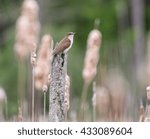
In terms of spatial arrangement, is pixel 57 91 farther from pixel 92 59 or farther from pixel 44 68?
pixel 92 59

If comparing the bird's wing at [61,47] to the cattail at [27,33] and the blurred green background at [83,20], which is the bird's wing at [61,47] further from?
the blurred green background at [83,20]

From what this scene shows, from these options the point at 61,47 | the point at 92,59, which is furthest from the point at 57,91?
the point at 92,59

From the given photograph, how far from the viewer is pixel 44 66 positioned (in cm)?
A: 404

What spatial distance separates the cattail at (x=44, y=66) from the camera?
3977 millimetres

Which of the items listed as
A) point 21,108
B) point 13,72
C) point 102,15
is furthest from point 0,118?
point 102,15

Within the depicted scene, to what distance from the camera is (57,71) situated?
383 cm

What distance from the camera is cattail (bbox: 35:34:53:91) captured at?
3.98 m

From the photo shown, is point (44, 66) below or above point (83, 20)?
below

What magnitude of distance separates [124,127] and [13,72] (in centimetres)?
879

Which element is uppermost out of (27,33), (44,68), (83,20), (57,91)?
(83,20)

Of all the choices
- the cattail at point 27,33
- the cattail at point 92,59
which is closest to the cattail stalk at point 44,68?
the cattail at point 27,33

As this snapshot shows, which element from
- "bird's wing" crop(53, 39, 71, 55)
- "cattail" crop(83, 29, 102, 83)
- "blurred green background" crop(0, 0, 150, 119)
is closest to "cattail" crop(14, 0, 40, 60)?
"bird's wing" crop(53, 39, 71, 55)

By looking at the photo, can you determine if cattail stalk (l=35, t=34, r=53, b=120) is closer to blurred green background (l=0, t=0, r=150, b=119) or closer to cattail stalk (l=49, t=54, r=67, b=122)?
cattail stalk (l=49, t=54, r=67, b=122)

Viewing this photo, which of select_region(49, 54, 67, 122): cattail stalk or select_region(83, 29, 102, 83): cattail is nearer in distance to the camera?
select_region(49, 54, 67, 122): cattail stalk
